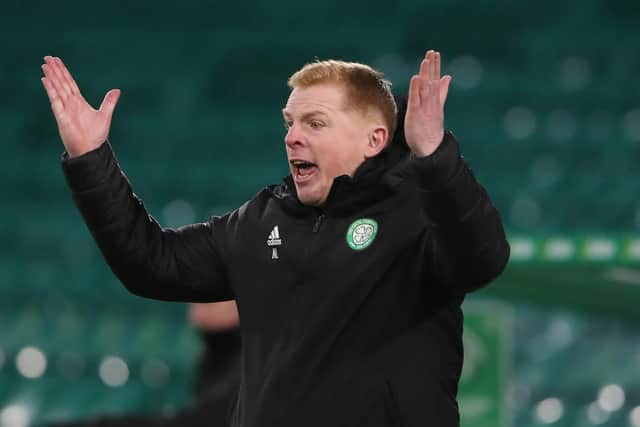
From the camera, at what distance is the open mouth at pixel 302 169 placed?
2.17 meters

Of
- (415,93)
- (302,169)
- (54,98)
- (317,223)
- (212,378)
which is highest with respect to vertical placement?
(54,98)

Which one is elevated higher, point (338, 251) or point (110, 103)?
point (110, 103)

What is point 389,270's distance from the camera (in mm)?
2057

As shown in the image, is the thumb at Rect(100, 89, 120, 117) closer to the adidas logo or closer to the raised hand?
the adidas logo

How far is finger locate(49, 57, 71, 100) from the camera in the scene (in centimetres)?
220

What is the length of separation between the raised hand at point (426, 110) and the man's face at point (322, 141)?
0.28 meters

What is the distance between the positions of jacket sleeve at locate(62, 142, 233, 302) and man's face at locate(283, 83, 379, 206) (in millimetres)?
247

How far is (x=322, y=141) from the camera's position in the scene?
7.11ft

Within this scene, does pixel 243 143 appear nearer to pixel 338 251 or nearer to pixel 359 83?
pixel 359 83

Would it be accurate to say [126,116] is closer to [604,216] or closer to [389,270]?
[604,216]

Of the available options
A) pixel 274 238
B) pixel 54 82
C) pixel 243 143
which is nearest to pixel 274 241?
pixel 274 238

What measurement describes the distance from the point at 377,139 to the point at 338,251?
0.26 m

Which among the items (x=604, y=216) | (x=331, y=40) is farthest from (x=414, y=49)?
(x=604, y=216)

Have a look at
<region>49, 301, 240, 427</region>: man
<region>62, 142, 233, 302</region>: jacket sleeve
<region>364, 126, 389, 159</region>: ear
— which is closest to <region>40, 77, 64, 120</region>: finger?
<region>62, 142, 233, 302</region>: jacket sleeve
